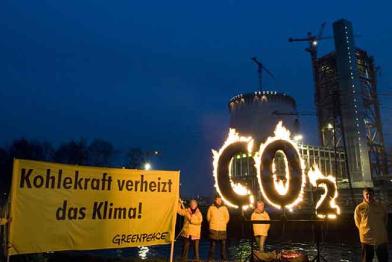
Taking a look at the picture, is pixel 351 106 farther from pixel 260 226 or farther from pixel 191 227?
pixel 191 227

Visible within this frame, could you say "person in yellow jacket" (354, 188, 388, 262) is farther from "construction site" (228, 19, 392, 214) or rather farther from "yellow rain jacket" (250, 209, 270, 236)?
"construction site" (228, 19, 392, 214)

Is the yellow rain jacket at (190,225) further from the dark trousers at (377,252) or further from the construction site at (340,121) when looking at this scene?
the construction site at (340,121)

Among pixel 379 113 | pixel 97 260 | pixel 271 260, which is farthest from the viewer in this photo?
pixel 379 113

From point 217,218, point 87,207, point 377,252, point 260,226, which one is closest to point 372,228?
point 377,252

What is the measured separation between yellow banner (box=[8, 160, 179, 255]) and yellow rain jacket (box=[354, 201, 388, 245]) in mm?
5248

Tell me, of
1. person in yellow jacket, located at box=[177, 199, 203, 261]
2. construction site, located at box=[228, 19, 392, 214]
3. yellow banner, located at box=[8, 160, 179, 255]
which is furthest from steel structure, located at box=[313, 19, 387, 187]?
yellow banner, located at box=[8, 160, 179, 255]

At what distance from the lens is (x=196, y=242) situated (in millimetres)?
13664

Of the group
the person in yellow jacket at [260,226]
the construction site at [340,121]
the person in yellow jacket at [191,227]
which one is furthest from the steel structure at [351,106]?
the person in yellow jacket at [191,227]

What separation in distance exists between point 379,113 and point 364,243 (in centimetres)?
6480

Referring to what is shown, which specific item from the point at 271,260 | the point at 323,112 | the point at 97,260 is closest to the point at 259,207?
the point at 271,260

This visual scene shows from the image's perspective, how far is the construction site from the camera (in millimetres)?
51062

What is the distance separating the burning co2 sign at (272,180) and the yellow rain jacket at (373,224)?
118 centimetres

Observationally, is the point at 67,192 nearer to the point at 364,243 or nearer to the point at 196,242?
the point at 196,242

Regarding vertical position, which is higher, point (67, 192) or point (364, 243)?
point (67, 192)
